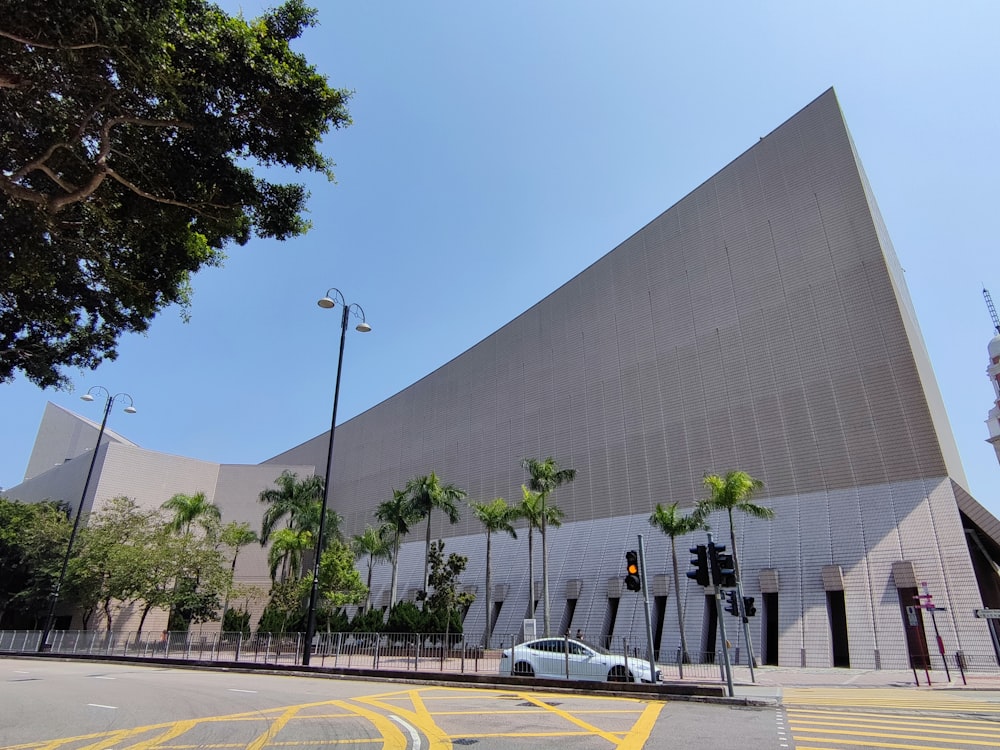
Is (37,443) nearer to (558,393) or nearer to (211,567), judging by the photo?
(211,567)

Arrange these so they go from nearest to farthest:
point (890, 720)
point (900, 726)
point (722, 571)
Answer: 1. point (900, 726)
2. point (890, 720)
3. point (722, 571)

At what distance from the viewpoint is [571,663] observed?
52.8 feet

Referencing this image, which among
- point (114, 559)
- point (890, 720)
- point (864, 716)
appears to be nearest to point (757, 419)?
point (864, 716)

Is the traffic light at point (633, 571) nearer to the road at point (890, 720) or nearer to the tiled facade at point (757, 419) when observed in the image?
the road at point (890, 720)

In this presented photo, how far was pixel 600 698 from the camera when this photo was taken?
12734mm

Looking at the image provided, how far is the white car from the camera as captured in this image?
15172 mm

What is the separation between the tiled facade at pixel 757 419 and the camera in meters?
26.0

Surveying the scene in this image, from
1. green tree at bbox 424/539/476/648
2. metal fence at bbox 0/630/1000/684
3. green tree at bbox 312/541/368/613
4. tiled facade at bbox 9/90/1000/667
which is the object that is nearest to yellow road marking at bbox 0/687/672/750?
metal fence at bbox 0/630/1000/684

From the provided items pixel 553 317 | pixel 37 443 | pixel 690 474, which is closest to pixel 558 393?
pixel 553 317

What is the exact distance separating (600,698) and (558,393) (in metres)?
33.0

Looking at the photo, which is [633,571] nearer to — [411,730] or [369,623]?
[411,730]

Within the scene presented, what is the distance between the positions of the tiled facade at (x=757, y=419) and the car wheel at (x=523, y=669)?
569 inches

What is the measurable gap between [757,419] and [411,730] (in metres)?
29.3

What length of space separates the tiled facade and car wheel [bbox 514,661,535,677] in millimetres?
14459
